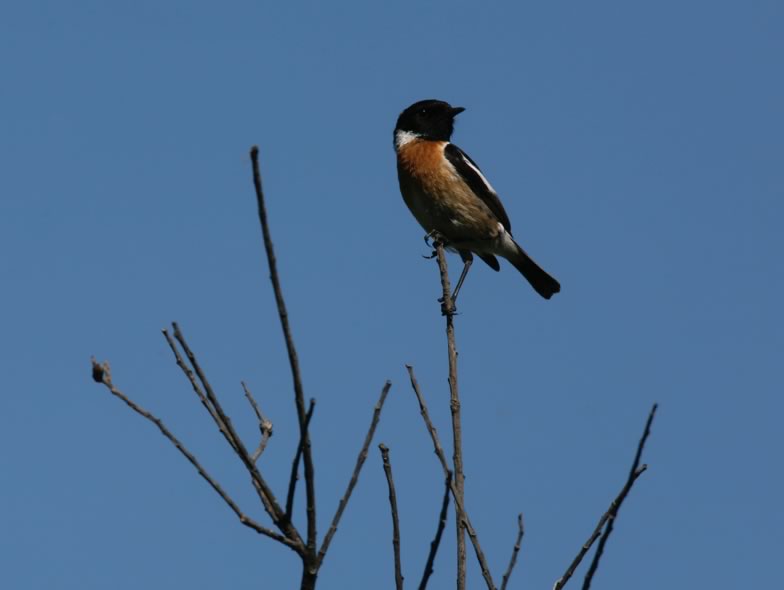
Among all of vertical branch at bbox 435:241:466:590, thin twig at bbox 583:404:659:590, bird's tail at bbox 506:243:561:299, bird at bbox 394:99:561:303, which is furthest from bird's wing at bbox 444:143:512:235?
thin twig at bbox 583:404:659:590

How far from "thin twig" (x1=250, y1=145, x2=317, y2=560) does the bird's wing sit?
6843 mm

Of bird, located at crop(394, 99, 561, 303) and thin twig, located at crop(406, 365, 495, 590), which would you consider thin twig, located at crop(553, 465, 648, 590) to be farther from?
bird, located at crop(394, 99, 561, 303)

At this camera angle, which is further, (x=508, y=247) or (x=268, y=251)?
(x=508, y=247)

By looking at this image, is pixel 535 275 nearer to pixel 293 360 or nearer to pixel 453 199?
pixel 453 199

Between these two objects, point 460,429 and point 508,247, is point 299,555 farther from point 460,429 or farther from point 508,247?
point 508,247

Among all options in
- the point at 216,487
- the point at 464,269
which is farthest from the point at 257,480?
the point at 464,269

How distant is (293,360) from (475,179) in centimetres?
701

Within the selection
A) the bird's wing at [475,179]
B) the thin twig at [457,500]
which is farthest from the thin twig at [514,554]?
the bird's wing at [475,179]

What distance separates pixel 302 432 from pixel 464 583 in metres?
0.86

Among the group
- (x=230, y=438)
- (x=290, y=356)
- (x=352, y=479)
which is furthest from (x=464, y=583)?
(x=290, y=356)

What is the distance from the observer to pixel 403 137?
379 inches

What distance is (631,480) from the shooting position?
2.62 m

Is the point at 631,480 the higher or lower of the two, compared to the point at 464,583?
higher

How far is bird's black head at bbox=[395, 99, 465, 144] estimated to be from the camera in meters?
9.62
